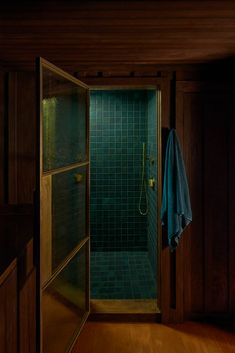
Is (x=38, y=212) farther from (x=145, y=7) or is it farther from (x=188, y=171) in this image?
(x=188, y=171)

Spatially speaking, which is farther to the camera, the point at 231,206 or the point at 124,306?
the point at 124,306

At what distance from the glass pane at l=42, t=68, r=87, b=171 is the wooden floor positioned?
1.50 metres

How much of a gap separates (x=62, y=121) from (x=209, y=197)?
153cm

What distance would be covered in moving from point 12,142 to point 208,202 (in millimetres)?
1849

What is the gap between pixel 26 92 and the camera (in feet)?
12.2

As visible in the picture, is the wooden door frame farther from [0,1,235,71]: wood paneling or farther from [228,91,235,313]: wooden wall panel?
[228,91,235,313]: wooden wall panel

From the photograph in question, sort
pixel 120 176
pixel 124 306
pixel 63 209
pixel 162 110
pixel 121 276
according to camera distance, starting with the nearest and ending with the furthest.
Result: pixel 63 209 → pixel 162 110 → pixel 124 306 → pixel 121 276 → pixel 120 176

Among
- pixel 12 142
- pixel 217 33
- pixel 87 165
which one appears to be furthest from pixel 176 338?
pixel 217 33

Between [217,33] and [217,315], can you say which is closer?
[217,33]

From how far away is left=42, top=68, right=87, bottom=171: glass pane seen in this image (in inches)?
110

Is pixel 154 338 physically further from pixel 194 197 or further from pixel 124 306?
pixel 194 197

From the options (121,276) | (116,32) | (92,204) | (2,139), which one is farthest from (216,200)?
(92,204)

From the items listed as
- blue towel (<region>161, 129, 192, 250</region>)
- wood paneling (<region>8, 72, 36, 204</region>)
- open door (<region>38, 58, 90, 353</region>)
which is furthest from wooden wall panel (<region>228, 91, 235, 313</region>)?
wood paneling (<region>8, 72, 36, 204</region>)

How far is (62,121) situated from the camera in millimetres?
3248
